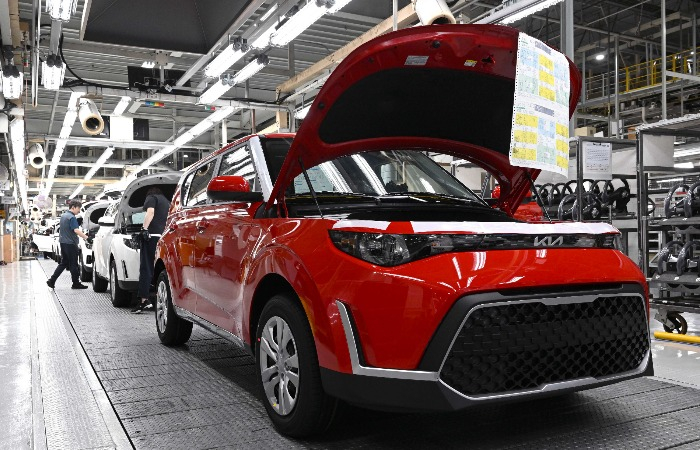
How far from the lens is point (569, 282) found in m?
2.47

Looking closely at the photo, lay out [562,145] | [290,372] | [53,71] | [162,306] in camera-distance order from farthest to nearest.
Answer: [53,71] → [162,306] → [562,145] → [290,372]

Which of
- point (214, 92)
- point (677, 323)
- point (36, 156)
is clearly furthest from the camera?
point (36, 156)

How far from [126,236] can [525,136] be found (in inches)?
244

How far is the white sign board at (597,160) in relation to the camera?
6805 mm

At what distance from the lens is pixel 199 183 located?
4758mm

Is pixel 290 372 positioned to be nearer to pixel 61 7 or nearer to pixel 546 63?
pixel 546 63

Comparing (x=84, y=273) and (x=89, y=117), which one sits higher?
(x=89, y=117)

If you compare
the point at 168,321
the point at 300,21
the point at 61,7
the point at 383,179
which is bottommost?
the point at 168,321

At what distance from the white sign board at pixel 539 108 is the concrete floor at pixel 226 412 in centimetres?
131

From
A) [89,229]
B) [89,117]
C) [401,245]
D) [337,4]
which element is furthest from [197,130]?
[401,245]

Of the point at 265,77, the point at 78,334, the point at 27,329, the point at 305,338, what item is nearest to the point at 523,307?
the point at 305,338

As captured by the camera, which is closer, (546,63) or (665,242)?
(546,63)

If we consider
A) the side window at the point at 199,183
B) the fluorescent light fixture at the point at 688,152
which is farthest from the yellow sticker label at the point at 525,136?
the fluorescent light fixture at the point at 688,152

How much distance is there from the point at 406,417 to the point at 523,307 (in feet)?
3.81
